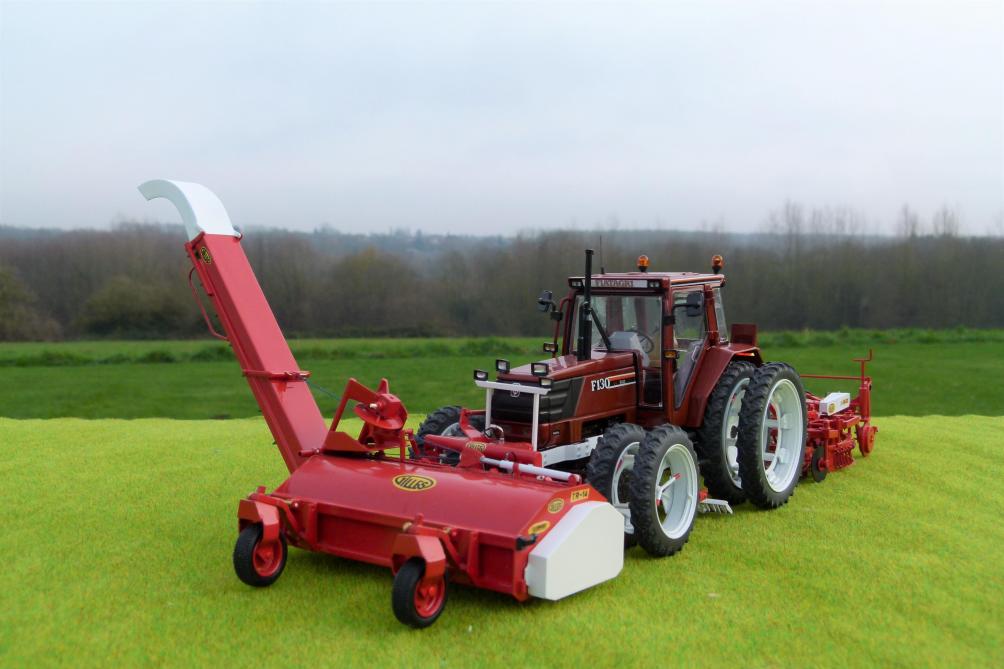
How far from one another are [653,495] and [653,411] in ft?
4.73

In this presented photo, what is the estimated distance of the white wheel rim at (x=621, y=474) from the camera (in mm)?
5801

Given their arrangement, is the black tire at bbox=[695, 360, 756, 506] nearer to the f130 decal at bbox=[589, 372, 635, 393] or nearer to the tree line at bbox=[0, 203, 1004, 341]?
the f130 decal at bbox=[589, 372, 635, 393]

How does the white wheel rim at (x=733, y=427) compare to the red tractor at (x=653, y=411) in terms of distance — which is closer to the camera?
the red tractor at (x=653, y=411)

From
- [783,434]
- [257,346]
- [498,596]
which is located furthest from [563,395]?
[783,434]

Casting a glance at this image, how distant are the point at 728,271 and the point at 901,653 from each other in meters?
20.3

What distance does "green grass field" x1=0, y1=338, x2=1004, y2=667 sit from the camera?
14.7ft

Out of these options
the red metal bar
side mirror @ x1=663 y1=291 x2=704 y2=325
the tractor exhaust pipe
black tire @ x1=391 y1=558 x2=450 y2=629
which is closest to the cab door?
Answer: side mirror @ x1=663 y1=291 x2=704 y2=325

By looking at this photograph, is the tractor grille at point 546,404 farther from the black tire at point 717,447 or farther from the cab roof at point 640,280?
the black tire at point 717,447

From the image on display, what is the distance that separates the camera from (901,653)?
4.48 m

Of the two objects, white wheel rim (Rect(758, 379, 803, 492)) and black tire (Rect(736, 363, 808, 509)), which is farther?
white wheel rim (Rect(758, 379, 803, 492))

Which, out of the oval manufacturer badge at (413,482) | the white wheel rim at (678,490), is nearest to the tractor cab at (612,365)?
the white wheel rim at (678,490)

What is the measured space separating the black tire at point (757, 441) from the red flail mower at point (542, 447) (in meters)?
0.01

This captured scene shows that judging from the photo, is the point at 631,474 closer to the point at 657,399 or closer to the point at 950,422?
the point at 657,399

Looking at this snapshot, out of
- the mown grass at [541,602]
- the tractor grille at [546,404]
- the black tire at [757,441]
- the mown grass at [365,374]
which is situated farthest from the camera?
the mown grass at [365,374]
